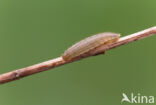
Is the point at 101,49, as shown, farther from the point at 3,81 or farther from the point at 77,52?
the point at 3,81

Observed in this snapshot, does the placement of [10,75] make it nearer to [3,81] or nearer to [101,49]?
[3,81]

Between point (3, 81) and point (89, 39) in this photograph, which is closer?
point (3, 81)

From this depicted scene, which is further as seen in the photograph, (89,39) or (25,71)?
(89,39)

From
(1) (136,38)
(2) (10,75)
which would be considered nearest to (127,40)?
(1) (136,38)

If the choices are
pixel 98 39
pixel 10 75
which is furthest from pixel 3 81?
pixel 98 39

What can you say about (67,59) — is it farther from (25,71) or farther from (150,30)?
(150,30)

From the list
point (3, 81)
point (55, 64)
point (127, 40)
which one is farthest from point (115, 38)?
point (3, 81)
